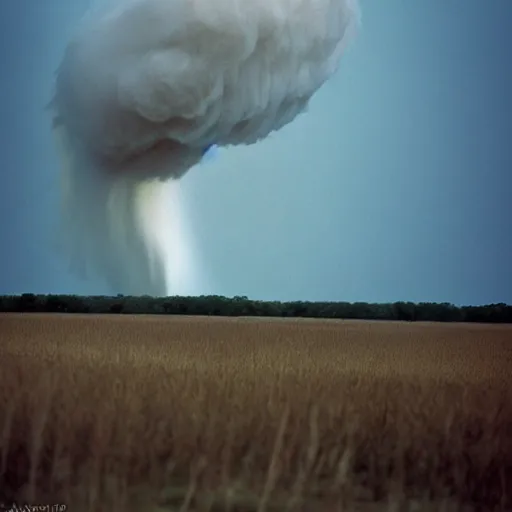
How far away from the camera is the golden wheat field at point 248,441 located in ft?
9.43

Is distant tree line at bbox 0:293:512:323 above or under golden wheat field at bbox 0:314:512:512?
above

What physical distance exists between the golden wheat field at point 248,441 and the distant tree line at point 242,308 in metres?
1.92

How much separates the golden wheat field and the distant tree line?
192cm

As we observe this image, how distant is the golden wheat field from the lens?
2875mm

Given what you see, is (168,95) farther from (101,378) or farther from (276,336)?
(101,378)

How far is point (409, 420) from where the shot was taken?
9.80ft

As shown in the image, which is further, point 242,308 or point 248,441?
point 242,308

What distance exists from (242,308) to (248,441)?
309 centimetres

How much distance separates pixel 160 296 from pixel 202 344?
2.04m

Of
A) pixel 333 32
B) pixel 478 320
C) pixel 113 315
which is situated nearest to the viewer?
pixel 478 320

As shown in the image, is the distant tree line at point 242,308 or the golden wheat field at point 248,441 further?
the distant tree line at point 242,308

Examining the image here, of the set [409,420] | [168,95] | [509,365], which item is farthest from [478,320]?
[168,95]

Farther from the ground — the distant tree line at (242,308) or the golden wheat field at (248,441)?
the distant tree line at (242,308)

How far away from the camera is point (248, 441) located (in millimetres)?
2990
